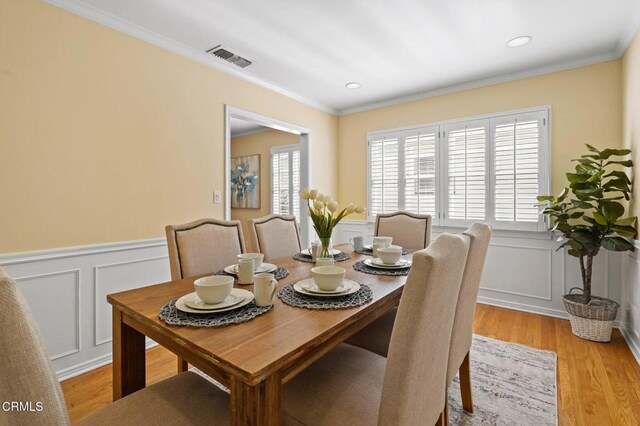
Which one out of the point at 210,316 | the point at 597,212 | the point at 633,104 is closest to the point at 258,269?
the point at 210,316

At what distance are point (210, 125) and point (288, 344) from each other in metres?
2.52

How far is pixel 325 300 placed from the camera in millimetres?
1220

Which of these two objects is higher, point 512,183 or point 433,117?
point 433,117

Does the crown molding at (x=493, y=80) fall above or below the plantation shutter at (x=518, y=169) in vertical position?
above

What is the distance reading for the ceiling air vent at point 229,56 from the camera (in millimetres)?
2704

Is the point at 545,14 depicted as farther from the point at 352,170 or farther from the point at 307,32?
the point at 352,170

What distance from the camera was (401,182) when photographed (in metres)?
3.99

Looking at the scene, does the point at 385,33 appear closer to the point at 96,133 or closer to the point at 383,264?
the point at 383,264

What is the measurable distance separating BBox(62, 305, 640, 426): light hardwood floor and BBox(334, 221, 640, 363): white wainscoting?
0.25m

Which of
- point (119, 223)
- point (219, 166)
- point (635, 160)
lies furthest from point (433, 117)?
point (119, 223)

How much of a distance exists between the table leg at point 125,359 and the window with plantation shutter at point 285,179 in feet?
12.5

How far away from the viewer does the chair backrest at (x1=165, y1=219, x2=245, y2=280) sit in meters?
1.74

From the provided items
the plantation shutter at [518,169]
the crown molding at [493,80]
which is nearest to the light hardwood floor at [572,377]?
the plantation shutter at [518,169]

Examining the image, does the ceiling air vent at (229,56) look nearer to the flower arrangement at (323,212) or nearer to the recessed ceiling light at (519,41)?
the flower arrangement at (323,212)
